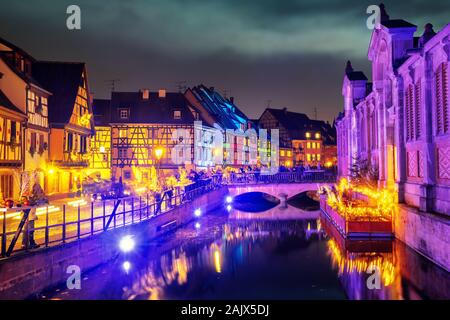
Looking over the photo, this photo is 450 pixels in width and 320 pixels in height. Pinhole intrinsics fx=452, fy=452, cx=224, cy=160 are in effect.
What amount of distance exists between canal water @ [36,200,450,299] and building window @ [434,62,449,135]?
18.2 feet

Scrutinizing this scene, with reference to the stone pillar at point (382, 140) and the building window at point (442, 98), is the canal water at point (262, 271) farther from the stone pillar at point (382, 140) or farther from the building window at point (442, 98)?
the building window at point (442, 98)

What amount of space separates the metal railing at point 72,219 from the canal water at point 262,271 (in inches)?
63.6

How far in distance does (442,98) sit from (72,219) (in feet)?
57.9

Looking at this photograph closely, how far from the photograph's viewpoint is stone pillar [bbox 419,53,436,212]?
63.2ft

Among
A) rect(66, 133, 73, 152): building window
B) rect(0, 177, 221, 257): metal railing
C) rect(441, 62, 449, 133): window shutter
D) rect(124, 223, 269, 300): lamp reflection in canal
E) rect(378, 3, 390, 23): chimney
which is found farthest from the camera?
rect(66, 133, 73, 152): building window

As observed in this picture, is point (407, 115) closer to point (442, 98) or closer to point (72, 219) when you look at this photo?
point (442, 98)

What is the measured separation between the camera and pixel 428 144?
19.6 m

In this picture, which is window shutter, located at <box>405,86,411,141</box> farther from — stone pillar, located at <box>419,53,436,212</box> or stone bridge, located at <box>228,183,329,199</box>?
stone bridge, located at <box>228,183,329,199</box>

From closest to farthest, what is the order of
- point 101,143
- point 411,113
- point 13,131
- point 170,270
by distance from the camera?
point 170,270
point 411,113
point 13,131
point 101,143

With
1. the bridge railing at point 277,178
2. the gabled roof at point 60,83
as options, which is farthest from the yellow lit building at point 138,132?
the gabled roof at point 60,83

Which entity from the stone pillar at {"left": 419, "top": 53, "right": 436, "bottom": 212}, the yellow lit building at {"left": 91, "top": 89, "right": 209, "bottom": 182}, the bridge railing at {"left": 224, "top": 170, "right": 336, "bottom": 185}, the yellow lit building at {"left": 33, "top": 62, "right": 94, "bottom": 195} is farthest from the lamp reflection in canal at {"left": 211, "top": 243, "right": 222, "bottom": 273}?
the yellow lit building at {"left": 91, "top": 89, "right": 209, "bottom": 182}

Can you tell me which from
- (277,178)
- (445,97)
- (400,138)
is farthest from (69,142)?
(445,97)

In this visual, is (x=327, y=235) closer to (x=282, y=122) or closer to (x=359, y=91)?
(x=359, y=91)
